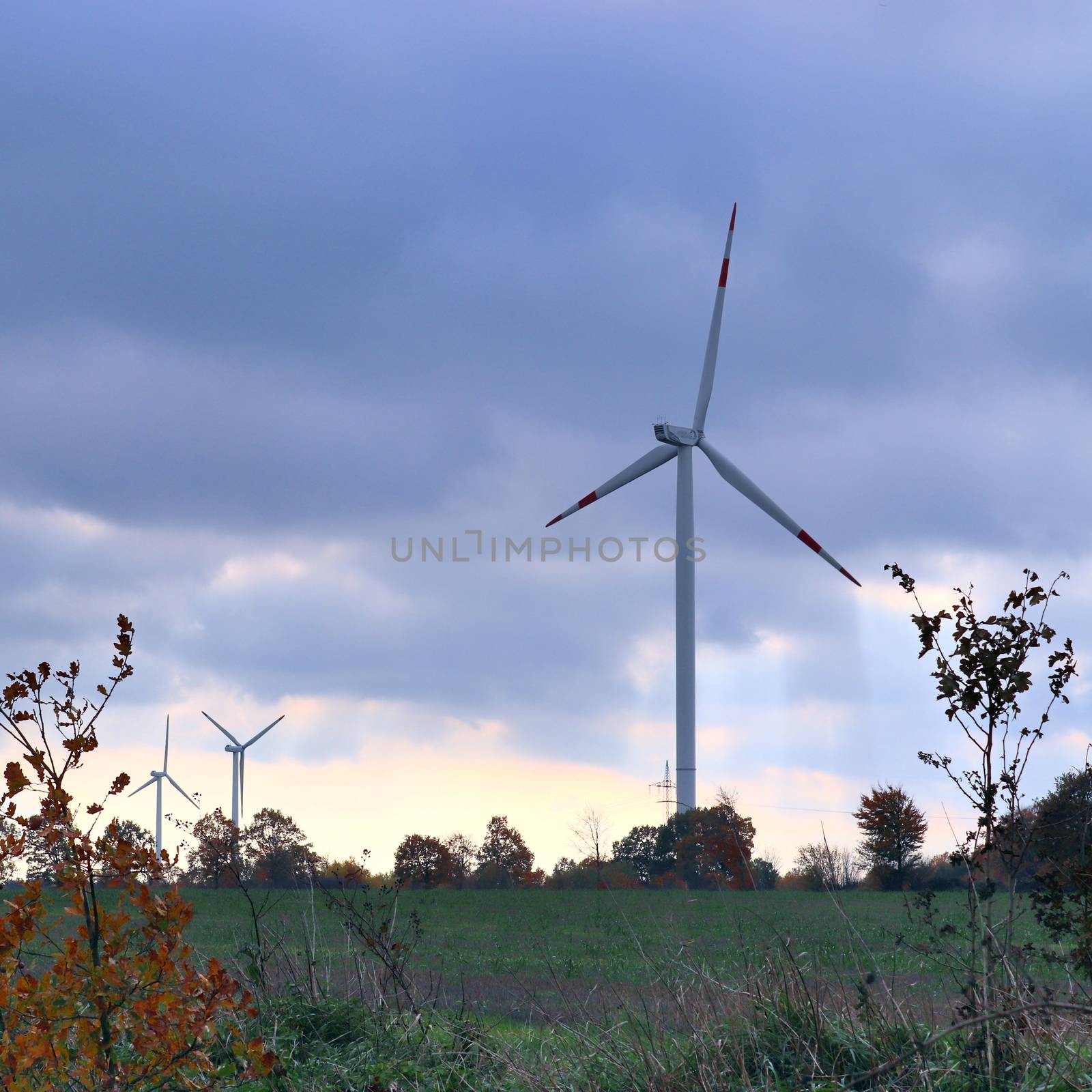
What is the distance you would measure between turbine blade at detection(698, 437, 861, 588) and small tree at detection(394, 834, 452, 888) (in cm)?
2287

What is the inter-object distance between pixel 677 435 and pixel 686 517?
158 inches

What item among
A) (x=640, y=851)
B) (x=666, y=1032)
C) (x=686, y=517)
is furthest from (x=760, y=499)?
(x=666, y=1032)

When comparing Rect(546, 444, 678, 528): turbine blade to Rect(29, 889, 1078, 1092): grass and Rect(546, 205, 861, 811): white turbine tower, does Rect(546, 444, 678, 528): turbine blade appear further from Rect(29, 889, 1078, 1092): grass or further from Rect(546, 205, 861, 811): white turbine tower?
Rect(29, 889, 1078, 1092): grass

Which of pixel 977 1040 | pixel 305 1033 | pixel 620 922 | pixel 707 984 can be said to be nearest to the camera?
pixel 977 1040

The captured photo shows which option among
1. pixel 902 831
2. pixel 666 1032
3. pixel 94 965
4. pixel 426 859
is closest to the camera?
pixel 94 965

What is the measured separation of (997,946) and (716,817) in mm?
43657

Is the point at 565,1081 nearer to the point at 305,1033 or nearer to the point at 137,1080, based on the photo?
the point at 137,1080

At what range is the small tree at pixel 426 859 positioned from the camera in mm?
57875

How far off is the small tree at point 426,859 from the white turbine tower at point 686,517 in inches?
521

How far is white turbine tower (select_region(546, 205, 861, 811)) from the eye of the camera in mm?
53375

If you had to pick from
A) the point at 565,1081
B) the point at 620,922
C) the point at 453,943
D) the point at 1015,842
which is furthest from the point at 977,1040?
the point at 620,922

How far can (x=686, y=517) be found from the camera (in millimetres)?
55062

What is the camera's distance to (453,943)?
26547mm

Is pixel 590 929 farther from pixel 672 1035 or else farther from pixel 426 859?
pixel 426 859
